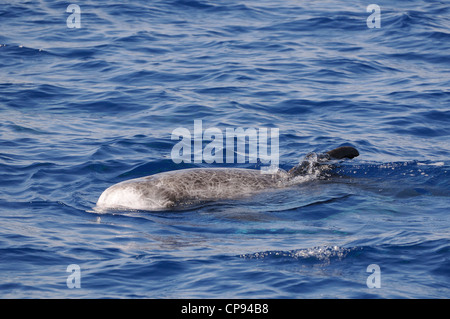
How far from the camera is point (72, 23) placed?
79.9 ft

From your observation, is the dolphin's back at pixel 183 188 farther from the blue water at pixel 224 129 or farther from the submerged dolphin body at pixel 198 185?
the blue water at pixel 224 129

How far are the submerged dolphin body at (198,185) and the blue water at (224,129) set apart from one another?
0.31 meters

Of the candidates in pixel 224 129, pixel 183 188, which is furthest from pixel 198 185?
pixel 224 129

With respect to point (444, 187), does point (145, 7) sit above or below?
above

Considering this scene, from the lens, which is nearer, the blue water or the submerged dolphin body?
the blue water

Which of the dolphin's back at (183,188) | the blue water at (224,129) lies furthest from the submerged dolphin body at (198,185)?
the blue water at (224,129)

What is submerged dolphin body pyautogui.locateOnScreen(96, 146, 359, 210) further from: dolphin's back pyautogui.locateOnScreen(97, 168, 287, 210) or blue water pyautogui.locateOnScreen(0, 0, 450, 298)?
blue water pyautogui.locateOnScreen(0, 0, 450, 298)

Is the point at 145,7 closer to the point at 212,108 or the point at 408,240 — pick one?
the point at 212,108

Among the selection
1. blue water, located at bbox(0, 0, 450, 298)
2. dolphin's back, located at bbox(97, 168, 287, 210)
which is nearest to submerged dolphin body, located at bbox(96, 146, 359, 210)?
dolphin's back, located at bbox(97, 168, 287, 210)

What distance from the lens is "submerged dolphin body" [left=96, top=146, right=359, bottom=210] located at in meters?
11.4

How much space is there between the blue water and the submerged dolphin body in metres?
0.31

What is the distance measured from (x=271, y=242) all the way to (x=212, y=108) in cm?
808

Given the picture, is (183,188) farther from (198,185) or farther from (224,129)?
(224,129)
